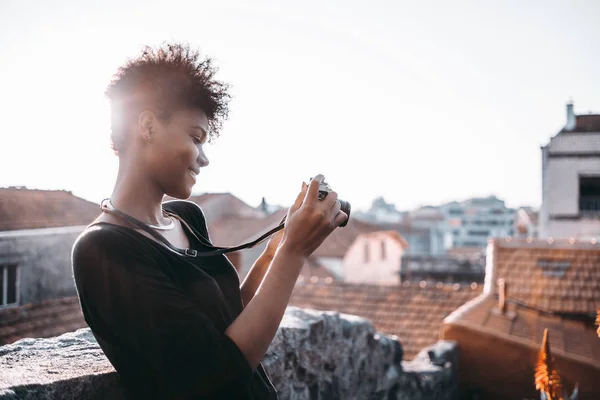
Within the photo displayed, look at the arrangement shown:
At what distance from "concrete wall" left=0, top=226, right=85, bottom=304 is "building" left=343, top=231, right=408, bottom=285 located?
1886cm

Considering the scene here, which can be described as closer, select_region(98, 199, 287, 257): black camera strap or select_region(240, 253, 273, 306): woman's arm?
select_region(98, 199, 287, 257): black camera strap

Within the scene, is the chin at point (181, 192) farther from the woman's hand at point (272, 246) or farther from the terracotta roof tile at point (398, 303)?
the terracotta roof tile at point (398, 303)

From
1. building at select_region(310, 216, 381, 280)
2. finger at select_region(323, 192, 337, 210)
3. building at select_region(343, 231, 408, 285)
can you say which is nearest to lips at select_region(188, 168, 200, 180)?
finger at select_region(323, 192, 337, 210)

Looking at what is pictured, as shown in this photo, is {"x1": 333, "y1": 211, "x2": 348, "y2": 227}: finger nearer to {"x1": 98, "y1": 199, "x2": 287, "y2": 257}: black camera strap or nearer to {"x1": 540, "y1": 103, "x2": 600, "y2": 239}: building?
{"x1": 98, "y1": 199, "x2": 287, "y2": 257}: black camera strap

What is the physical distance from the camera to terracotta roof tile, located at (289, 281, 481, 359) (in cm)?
989

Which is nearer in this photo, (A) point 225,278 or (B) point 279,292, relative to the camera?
(B) point 279,292

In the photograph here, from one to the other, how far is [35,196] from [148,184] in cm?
149

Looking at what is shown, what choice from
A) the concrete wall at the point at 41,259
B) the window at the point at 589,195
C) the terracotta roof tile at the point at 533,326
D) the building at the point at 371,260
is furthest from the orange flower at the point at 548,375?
the building at the point at 371,260

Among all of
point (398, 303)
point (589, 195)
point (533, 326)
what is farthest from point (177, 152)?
point (589, 195)

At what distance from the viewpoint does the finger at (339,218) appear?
4.59 ft

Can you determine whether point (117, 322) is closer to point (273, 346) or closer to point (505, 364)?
point (273, 346)

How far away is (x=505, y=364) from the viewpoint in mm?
7742

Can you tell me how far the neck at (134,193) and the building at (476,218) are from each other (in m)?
59.6

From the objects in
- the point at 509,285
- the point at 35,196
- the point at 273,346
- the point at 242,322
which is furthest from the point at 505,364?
the point at 242,322
